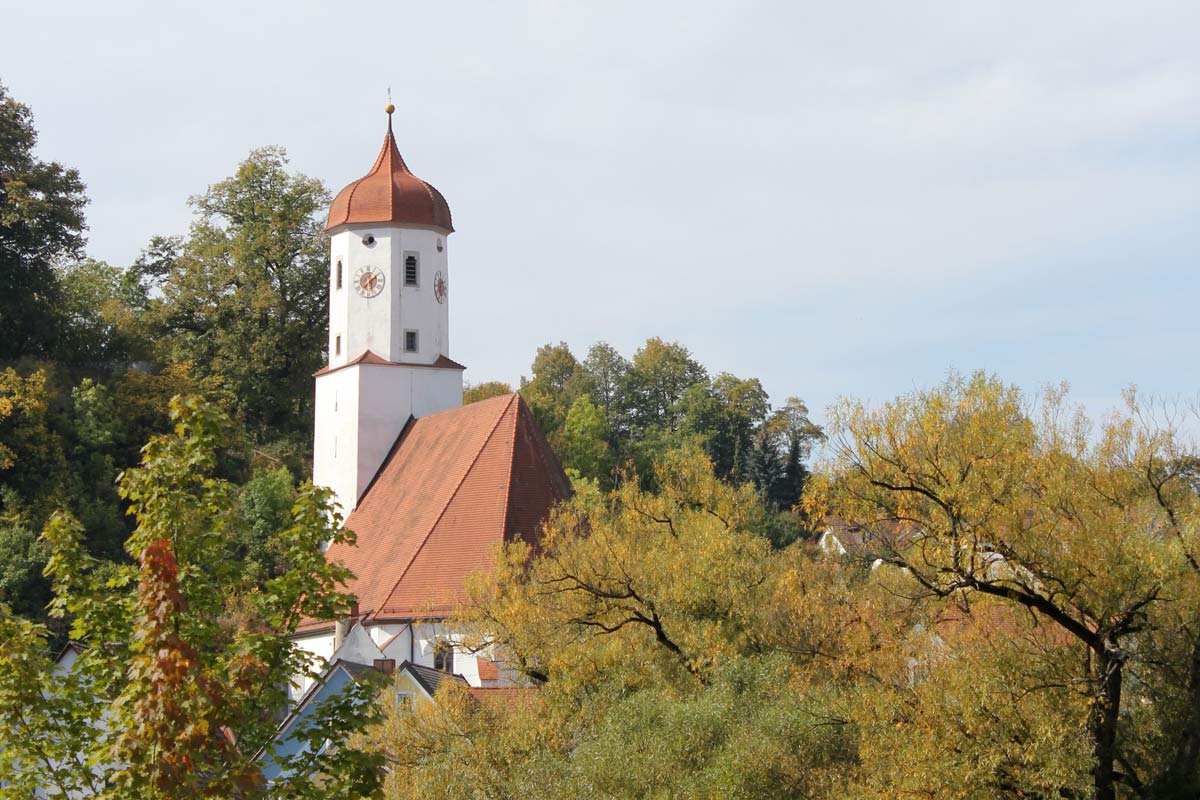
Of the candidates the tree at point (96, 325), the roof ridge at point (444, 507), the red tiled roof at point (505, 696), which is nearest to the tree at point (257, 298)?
the tree at point (96, 325)

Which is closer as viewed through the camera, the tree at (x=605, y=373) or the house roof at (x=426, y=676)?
the house roof at (x=426, y=676)

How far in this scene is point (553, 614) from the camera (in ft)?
71.2

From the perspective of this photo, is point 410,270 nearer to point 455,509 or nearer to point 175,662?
point 455,509

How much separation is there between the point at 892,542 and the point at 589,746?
4.47 m

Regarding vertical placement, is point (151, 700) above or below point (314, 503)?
below

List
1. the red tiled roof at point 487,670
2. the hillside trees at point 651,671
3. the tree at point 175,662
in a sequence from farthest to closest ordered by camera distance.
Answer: the red tiled roof at point 487,670
the hillside trees at point 651,671
the tree at point 175,662

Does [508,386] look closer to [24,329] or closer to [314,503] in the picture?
[24,329]

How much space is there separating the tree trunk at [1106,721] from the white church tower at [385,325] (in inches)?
998

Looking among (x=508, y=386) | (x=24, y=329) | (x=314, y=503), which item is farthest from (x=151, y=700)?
(x=508, y=386)

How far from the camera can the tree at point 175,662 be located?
995 cm

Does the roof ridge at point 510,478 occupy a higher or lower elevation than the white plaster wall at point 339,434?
lower

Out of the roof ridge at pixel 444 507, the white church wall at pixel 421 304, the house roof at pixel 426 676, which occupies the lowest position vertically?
the house roof at pixel 426 676

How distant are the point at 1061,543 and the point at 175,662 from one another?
28.7ft

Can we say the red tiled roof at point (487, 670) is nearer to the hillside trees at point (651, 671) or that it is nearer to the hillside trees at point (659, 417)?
the hillside trees at point (651, 671)
